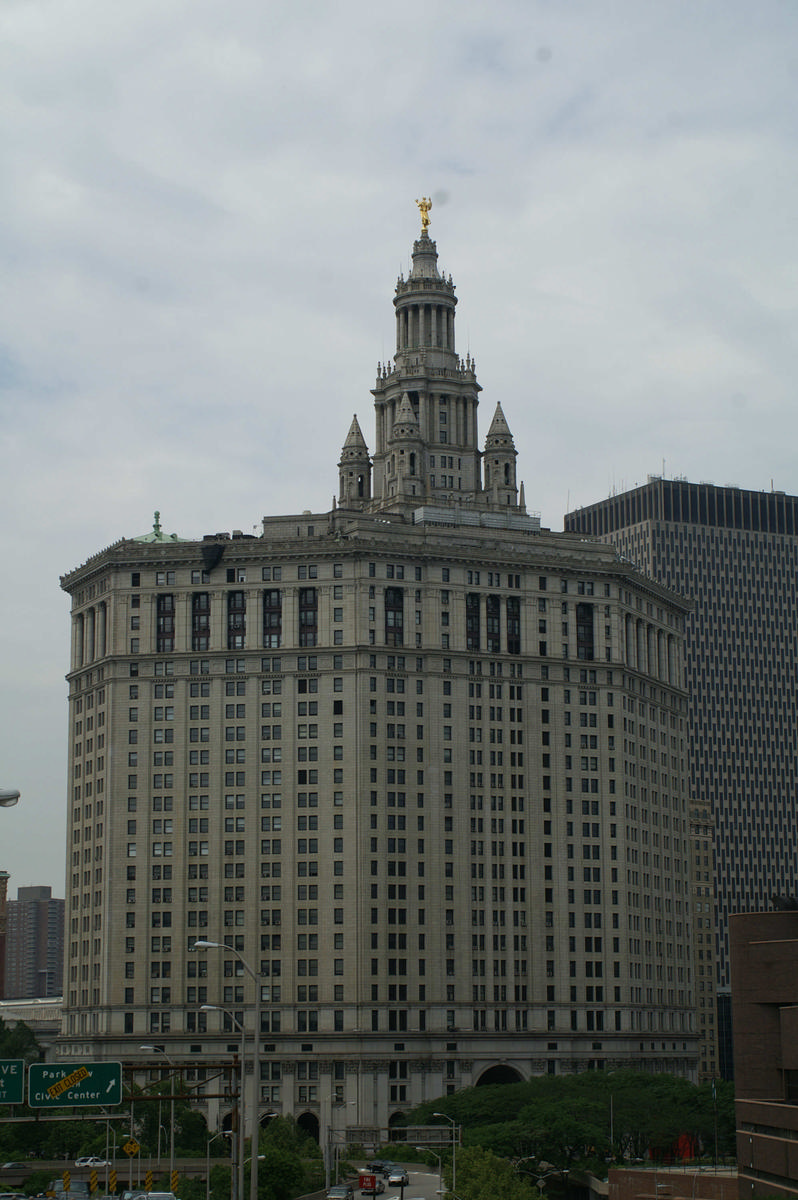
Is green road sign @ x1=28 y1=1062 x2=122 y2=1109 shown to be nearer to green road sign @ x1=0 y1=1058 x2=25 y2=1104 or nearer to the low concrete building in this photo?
green road sign @ x1=0 y1=1058 x2=25 y2=1104

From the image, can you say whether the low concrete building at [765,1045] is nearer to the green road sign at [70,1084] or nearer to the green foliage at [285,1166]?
the green road sign at [70,1084]

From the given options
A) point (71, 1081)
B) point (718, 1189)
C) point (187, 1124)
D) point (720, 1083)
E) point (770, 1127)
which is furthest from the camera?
point (720, 1083)

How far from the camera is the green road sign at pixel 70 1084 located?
90625mm

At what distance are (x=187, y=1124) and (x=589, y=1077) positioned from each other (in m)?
40.5

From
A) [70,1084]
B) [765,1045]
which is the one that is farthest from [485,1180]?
[70,1084]

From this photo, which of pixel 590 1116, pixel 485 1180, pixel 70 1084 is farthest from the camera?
pixel 590 1116

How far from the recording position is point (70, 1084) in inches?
3575

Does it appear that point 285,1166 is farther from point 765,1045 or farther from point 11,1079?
point 11,1079

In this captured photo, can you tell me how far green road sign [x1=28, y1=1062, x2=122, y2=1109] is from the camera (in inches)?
3568

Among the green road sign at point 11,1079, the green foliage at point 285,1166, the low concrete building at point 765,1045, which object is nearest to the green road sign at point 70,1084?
the green road sign at point 11,1079

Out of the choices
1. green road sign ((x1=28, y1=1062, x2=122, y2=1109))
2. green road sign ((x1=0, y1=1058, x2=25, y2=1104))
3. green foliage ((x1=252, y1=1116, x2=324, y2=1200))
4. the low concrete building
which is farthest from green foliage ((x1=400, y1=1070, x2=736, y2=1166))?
green road sign ((x1=0, y1=1058, x2=25, y2=1104))

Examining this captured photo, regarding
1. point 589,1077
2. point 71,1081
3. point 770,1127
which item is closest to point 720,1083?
point 589,1077

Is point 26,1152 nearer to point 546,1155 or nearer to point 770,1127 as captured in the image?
point 546,1155

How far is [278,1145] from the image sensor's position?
161375 millimetres
